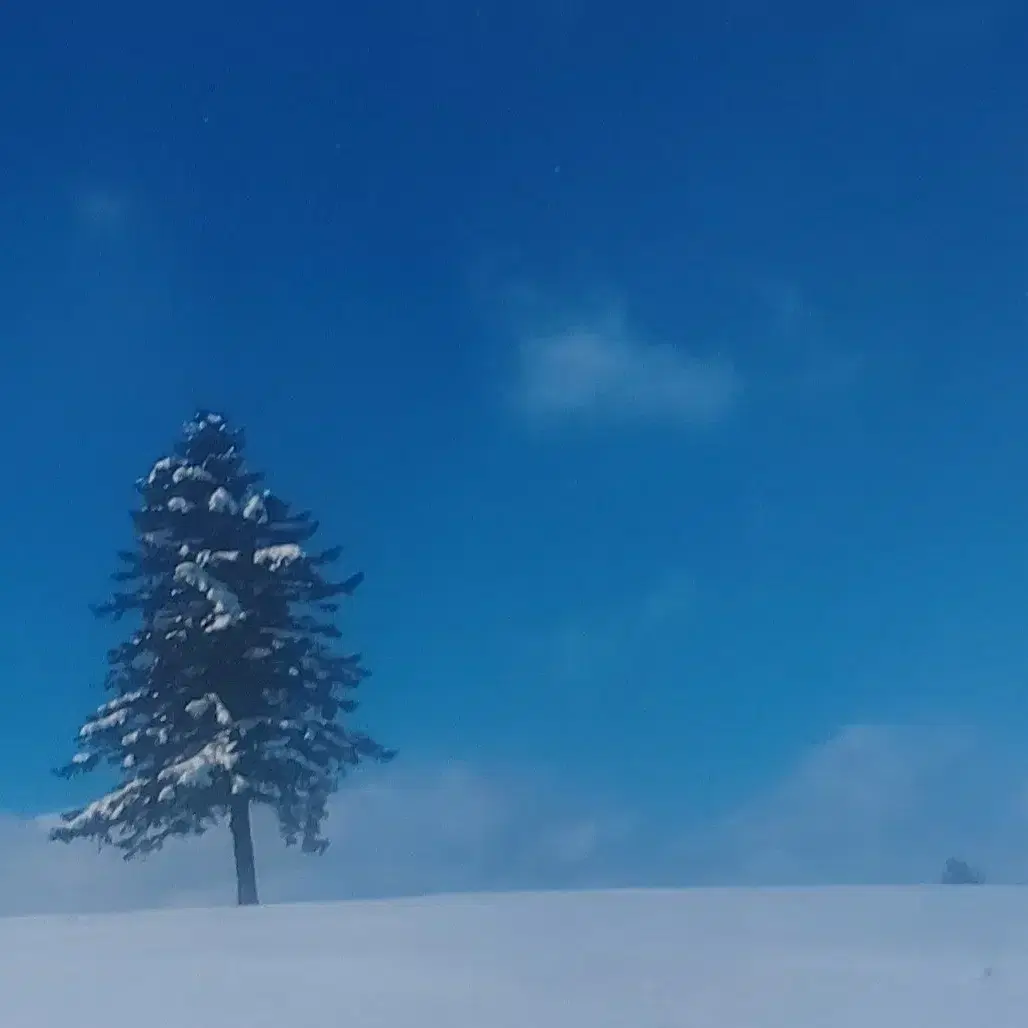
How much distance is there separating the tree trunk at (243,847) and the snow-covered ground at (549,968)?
421 inches

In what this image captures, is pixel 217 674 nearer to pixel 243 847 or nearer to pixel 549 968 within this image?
pixel 243 847

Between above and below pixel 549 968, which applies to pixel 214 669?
above

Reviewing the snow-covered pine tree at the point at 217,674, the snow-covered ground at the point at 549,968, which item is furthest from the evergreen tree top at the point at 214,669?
the snow-covered ground at the point at 549,968

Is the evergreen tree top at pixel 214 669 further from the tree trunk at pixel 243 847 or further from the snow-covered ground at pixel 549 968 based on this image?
the snow-covered ground at pixel 549 968

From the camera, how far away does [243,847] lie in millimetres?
25156

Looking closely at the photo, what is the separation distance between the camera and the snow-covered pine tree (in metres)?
25.2

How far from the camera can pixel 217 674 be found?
84.9 feet

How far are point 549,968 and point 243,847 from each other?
53.9ft

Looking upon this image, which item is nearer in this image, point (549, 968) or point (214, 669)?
point (549, 968)

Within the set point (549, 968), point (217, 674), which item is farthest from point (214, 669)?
point (549, 968)

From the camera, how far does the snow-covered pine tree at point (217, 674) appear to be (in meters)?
25.2

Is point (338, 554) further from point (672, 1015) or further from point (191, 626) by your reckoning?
point (672, 1015)

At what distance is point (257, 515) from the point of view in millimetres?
27172

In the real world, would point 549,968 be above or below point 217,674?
below
